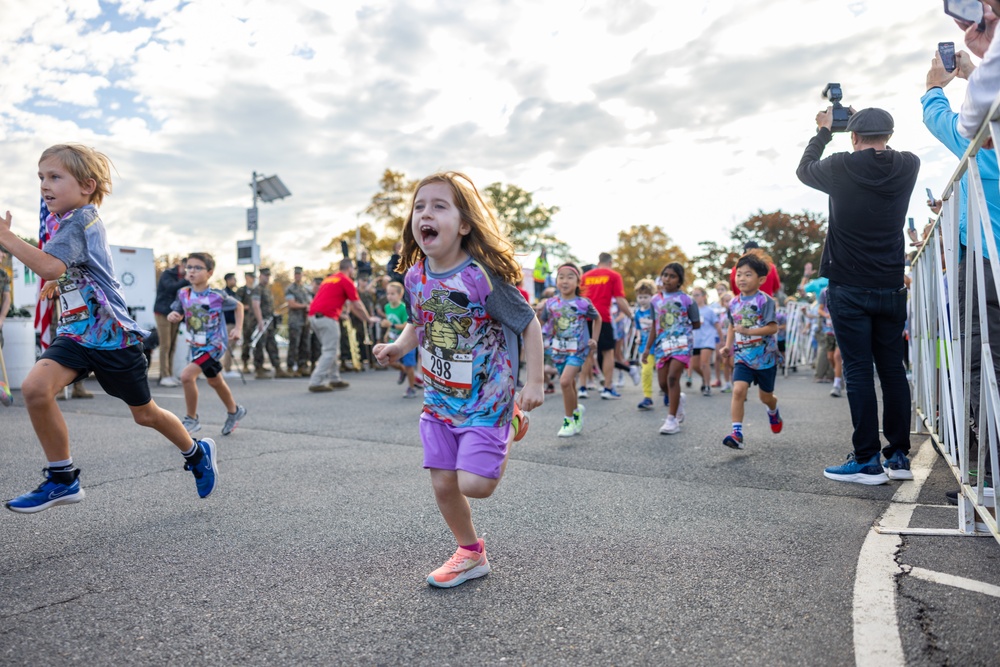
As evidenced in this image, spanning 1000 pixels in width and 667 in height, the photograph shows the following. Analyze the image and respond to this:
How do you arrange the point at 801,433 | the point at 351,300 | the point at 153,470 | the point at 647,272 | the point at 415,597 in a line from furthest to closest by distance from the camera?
the point at 647,272 → the point at 351,300 → the point at 801,433 → the point at 153,470 → the point at 415,597

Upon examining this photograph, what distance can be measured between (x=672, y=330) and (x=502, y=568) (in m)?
5.47

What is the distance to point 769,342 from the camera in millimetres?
6164

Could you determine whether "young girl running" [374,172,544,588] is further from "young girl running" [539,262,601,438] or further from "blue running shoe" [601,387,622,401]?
"blue running shoe" [601,387,622,401]

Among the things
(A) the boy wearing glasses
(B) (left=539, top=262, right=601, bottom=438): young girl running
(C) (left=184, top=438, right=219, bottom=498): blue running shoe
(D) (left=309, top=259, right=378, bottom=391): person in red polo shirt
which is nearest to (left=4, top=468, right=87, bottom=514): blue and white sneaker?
(C) (left=184, top=438, right=219, bottom=498): blue running shoe

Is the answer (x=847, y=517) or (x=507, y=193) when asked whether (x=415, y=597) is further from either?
(x=507, y=193)

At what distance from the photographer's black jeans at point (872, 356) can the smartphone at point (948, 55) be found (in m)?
1.40

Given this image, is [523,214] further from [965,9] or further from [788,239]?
[965,9]

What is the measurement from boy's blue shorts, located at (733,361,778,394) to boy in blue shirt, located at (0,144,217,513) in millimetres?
4599

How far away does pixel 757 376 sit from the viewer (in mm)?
6164

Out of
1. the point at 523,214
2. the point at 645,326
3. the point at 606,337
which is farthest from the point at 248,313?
the point at 523,214

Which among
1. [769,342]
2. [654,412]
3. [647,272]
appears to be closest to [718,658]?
[769,342]

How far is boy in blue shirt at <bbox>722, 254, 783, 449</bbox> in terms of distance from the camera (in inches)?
239

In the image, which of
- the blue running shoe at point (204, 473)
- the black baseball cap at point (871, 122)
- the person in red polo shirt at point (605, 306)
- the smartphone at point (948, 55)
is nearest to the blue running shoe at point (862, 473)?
the black baseball cap at point (871, 122)

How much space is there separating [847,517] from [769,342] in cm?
256
